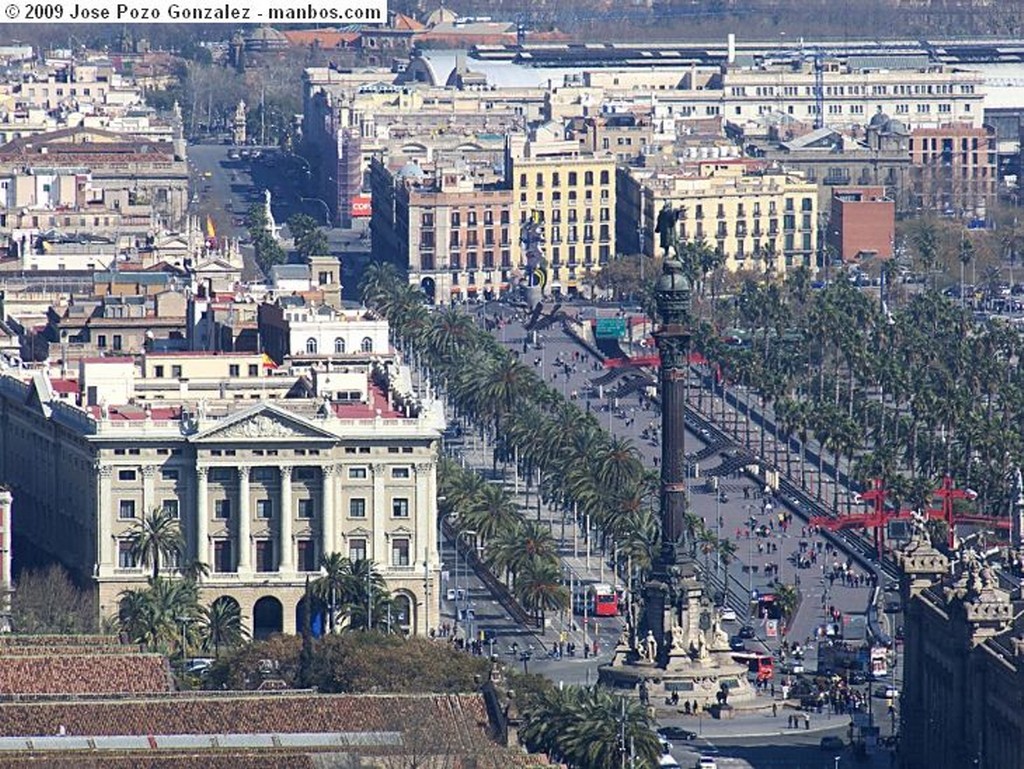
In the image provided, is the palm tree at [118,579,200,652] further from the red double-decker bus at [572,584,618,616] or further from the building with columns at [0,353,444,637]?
the red double-decker bus at [572,584,618,616]

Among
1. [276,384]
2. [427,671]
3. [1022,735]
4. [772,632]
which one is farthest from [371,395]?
[1022,735]

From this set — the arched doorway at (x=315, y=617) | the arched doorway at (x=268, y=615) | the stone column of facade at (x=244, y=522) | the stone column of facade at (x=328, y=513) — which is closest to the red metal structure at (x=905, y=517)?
the stone column of facade at (x=328, y=513)


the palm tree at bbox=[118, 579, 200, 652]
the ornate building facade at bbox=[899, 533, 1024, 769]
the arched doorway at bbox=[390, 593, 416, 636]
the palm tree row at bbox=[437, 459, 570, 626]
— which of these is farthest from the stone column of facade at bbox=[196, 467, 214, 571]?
the ornate building facade at bbox=[899, 533, 1024, 769]

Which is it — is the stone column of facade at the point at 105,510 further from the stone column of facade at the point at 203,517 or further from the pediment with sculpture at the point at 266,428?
the pediment with sculpture at the point at 266,428

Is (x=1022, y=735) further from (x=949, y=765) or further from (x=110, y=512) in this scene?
(x=110, y=512)

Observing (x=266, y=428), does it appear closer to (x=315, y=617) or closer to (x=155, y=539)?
(x=155, y=539)

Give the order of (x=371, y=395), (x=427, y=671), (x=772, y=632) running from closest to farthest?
(x=427, y=671), (x=772, y=632), (x=371, y=395)
